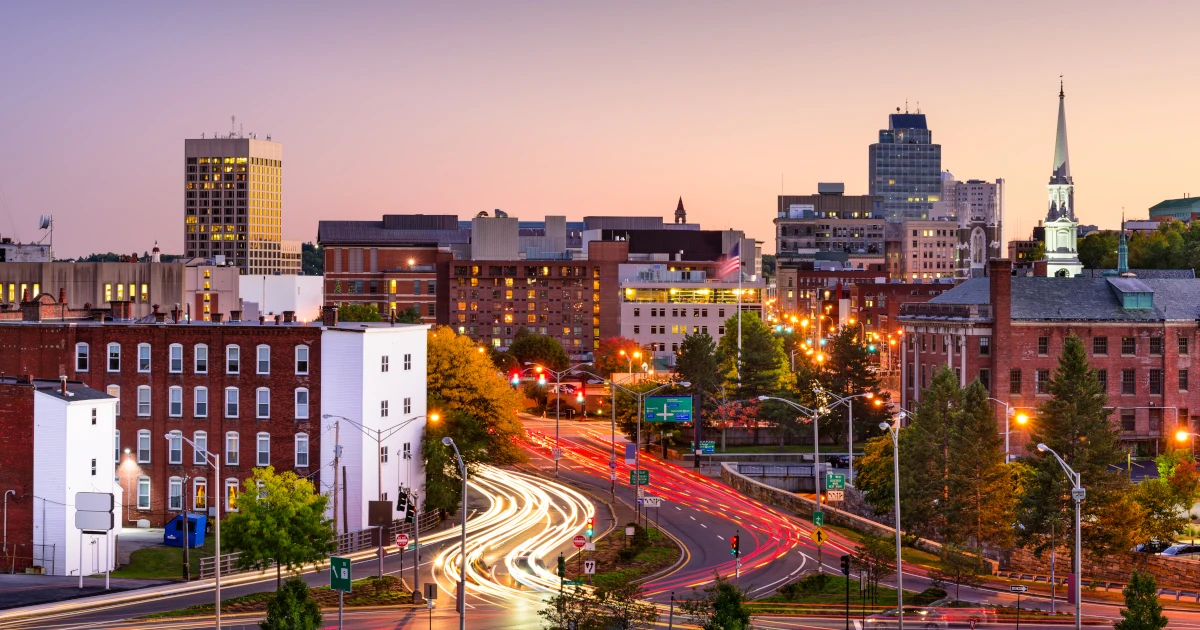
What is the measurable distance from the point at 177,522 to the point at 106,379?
480 inches

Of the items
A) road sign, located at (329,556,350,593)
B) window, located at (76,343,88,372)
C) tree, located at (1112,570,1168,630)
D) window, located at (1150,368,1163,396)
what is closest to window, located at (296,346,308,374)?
window, located at (76,343,88,372)

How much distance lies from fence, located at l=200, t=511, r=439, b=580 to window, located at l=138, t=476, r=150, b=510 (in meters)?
12.2

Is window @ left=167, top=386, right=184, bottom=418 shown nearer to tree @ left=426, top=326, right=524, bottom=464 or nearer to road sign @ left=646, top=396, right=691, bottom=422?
tree @ left=426, top=326, right=524, bottom=464

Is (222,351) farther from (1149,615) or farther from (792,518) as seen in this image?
(1149,615)

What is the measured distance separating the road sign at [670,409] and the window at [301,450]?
106 feet

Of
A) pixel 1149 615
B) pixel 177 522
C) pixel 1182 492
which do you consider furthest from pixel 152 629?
pixel 1182 492

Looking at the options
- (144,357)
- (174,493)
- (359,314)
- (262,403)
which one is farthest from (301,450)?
(359,314)

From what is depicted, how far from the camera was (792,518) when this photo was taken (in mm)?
92562

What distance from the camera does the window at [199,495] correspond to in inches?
3310

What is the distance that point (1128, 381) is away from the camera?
4577 inches

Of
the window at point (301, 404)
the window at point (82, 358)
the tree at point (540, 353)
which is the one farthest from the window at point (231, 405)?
the tree at point (540, 353)

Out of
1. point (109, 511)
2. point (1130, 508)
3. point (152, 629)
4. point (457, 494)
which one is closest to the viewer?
point (152, 629)

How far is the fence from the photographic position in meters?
Result: 71.0

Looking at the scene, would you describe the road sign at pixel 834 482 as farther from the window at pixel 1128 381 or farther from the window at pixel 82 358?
the window at pixel 82 358
